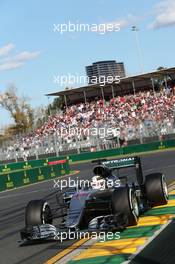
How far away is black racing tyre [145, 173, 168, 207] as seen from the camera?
10.5 metres

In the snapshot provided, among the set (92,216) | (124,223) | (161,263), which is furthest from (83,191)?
(161,263)

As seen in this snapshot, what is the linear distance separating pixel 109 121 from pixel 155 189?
2960cm

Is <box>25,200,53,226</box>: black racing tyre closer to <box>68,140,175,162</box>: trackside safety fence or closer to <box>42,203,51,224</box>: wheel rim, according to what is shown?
<box>42,203,51,224</box>: wheel rim

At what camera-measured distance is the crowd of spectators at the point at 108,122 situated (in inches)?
1471

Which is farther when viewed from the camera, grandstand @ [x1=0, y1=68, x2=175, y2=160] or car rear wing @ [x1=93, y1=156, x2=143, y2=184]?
grandstand @ [x1=0, y1=68, x2=175, y2=160]

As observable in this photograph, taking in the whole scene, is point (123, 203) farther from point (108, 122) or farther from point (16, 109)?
point (16, 109)

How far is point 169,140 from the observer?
36.2 metres

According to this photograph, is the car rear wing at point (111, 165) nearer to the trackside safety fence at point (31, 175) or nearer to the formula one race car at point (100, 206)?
the formula one race car at point (100, 206)

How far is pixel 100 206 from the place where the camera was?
9.19 meters

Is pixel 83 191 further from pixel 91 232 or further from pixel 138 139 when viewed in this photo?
pixel 138 139

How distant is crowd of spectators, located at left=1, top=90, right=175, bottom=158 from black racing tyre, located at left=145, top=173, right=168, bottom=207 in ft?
84.8

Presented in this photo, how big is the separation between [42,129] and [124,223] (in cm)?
→ 4027

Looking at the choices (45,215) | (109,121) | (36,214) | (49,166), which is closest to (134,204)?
(45,215)

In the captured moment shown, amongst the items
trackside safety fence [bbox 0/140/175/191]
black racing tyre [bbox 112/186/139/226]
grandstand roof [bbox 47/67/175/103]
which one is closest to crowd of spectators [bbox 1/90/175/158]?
trackside safety fence [bbox 0/140/175/191]
